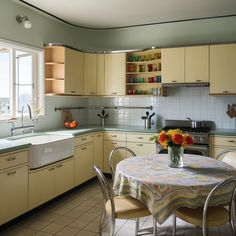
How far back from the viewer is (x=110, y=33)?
16.5ft

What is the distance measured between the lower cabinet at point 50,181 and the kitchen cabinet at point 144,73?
67.6 inches

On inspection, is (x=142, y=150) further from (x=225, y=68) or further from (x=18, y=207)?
(x=18, y=207)

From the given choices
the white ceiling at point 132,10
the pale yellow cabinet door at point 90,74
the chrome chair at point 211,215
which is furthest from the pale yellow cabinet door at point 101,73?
the chrome chair at point 211,215

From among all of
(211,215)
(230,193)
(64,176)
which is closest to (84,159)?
(64,176)

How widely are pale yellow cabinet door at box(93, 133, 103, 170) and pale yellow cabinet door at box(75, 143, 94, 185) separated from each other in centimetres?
12

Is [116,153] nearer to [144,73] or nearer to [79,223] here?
[144,73]

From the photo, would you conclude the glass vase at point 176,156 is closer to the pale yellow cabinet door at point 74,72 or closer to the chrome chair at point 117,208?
the chrome chair at point 117,208

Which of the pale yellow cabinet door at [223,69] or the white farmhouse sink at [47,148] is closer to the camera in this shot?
the white farmhouse sink at [47,148]

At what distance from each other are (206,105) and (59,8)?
2671mm

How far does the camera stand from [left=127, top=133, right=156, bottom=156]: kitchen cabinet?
4246 millimetres

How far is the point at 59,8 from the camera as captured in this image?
387 cm

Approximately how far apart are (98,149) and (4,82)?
1.75m

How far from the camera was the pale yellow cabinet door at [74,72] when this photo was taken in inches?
166

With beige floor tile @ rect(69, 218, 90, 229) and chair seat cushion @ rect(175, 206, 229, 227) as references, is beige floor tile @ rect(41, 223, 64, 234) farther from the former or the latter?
chair seat cushion @ rect(175, 206, 229, 227)
